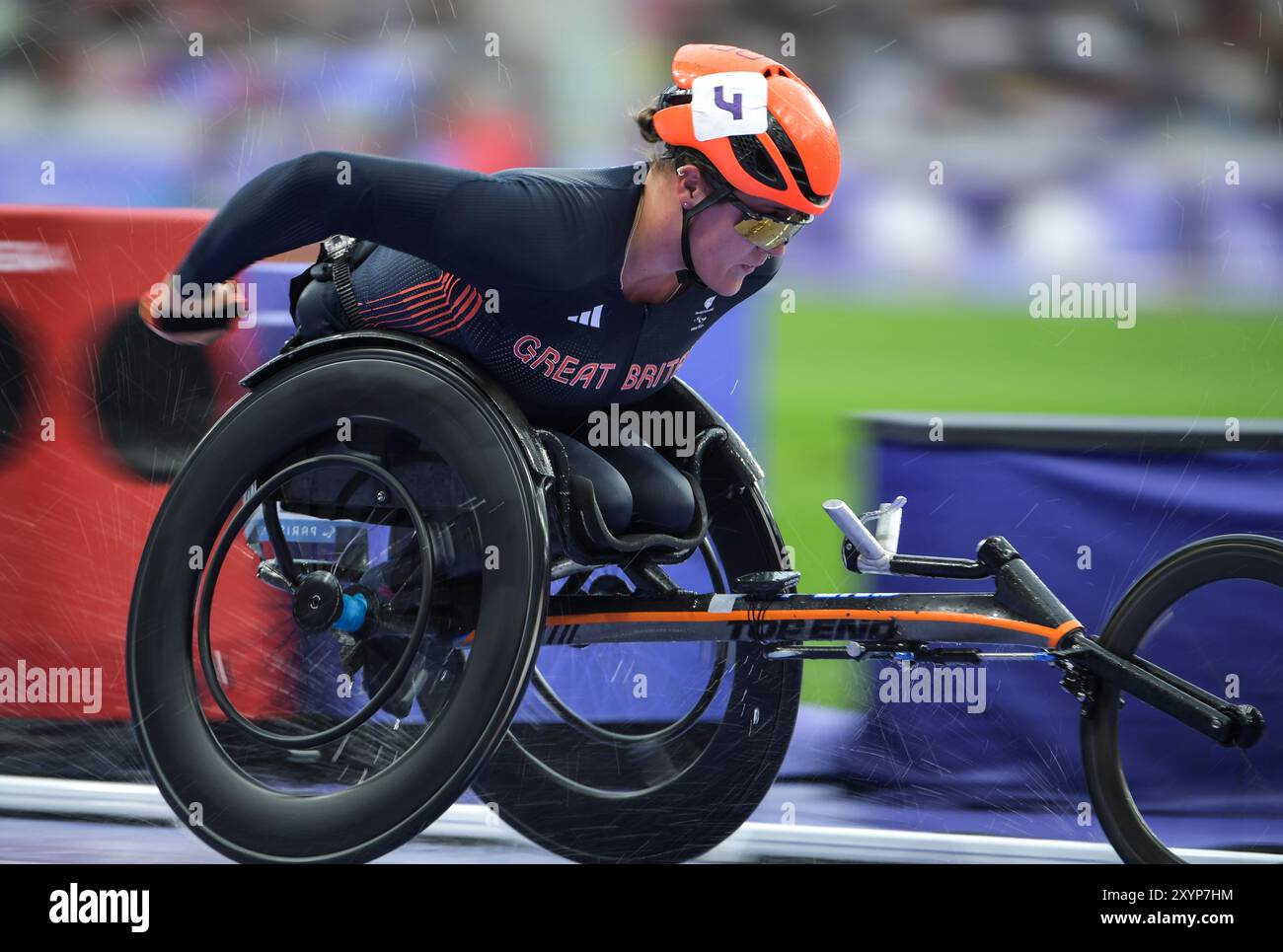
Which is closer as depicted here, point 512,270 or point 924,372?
point 512,270

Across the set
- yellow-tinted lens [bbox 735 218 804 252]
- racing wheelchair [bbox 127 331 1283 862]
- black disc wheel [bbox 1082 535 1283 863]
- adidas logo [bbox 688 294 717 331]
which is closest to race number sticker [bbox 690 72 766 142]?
yellow-tinted lens [bbox 735 218 804 252]

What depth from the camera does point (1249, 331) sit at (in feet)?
9.39

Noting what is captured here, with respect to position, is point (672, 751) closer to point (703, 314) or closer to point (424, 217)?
point (703, 314)


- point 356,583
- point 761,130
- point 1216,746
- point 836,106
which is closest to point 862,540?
point 761,130

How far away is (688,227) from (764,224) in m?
0.11

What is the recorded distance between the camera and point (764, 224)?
2039mm

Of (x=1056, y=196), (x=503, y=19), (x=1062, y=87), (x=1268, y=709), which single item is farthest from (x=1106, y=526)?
(x=503, y=19)

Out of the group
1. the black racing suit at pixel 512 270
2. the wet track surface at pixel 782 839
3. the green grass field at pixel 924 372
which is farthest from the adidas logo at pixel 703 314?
the wet track surface at pixel 782 839

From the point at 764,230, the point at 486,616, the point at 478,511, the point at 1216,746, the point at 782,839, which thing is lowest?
the point at 782,839

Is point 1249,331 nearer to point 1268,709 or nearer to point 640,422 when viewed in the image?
point 1268,709

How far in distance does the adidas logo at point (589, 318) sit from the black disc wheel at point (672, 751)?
1.55ft

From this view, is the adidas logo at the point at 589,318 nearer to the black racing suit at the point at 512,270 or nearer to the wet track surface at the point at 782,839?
the black racing suit at the point at 512,270

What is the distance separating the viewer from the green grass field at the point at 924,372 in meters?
2.89
